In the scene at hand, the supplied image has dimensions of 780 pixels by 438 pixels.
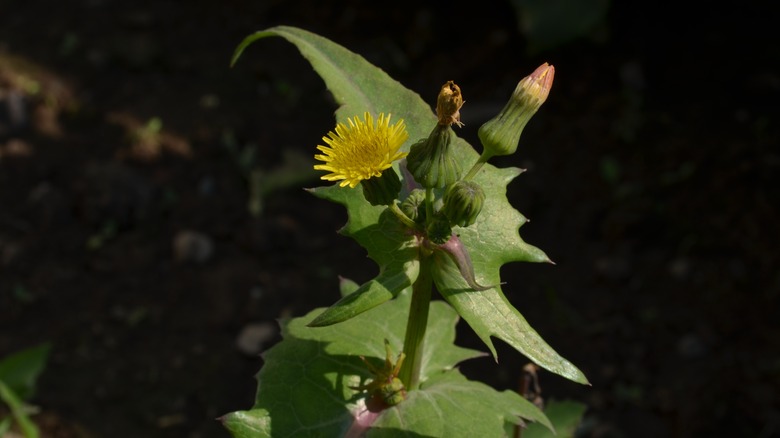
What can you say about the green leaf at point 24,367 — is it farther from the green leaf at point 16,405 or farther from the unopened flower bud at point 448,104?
the unopened flower bud at point 448,104

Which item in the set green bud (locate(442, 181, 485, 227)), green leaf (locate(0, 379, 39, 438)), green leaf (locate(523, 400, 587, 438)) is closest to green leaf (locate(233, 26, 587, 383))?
green bud (locate(442, 181, 485, 227))

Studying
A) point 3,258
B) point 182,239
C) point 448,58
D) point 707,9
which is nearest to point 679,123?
point 707,9

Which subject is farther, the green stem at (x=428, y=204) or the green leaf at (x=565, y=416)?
the green leaf at (x=565, y=416)

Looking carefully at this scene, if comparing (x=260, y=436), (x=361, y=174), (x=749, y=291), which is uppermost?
(x=749, y=291)

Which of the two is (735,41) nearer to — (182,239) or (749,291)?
(749,291)

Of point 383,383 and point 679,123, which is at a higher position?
point 679,123

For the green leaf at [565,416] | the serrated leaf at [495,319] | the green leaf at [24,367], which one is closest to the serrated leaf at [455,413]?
the serrated leaf at [495,319]
